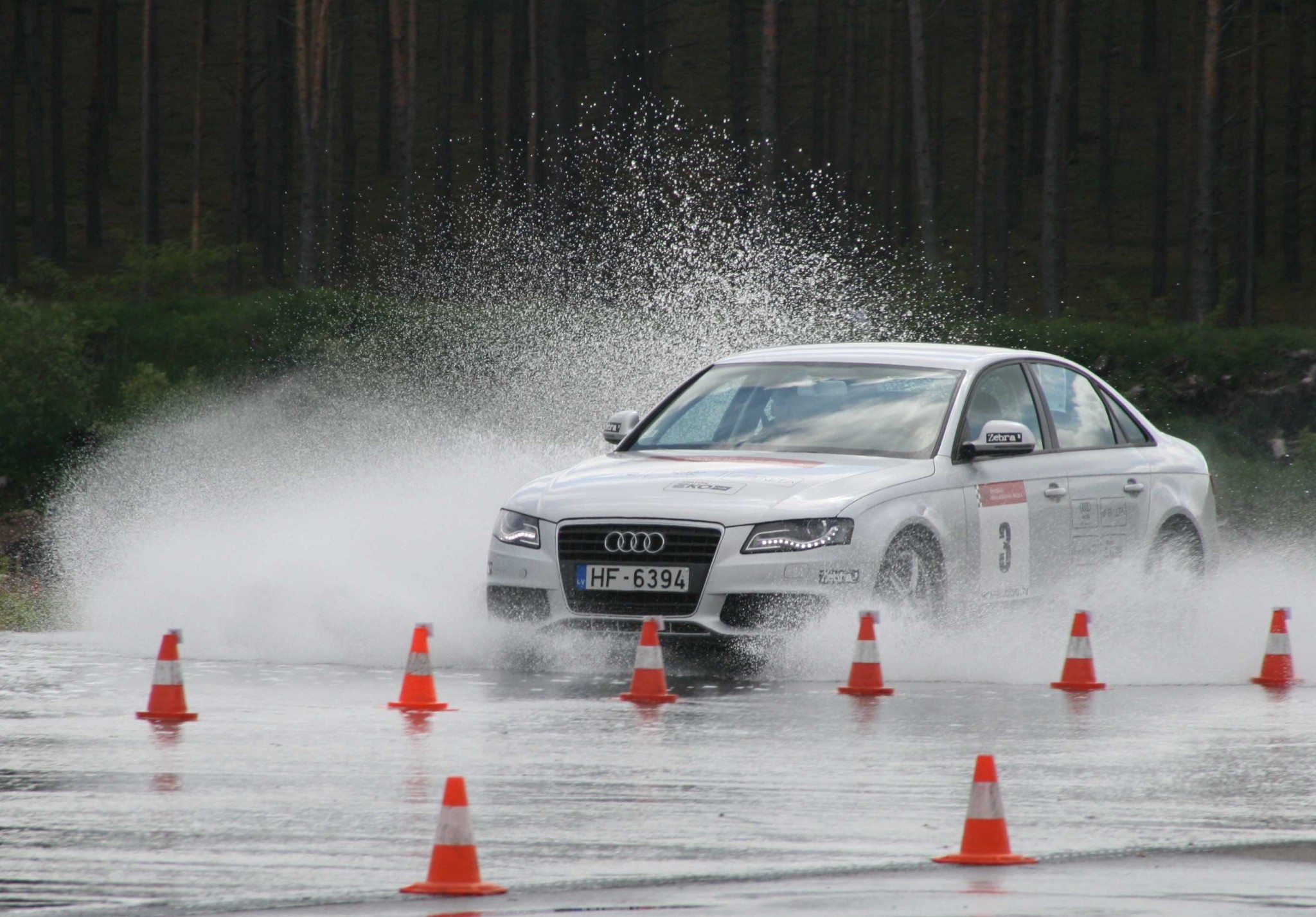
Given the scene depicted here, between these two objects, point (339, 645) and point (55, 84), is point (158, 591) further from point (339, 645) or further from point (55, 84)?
point (55, 84)

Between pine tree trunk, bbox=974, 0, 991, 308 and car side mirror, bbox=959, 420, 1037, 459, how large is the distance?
3350cm

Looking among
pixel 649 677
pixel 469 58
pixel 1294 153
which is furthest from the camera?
pixel 469 58

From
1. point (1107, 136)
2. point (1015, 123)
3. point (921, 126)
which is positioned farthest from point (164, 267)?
point (1107, 136)

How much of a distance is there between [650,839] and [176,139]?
67.5 m

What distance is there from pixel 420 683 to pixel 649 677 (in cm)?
101

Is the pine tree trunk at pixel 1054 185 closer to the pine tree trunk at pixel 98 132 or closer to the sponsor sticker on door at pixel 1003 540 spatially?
the sponsor sticker on door at pixel 1003 540

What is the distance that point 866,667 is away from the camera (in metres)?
10.0

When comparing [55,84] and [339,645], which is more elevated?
[55,84]

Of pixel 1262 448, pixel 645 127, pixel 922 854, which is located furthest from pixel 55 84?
pixel 922 854

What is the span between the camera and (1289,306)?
Result: 2093 inches

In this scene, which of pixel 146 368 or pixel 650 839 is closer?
pixel 650 839

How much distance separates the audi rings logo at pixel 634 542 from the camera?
10.8 metres

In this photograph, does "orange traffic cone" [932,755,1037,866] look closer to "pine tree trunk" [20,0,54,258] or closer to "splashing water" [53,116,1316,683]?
"splashing water" [53,116,1316,683]

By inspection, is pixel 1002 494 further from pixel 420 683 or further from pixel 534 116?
pixel 534 116
